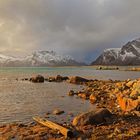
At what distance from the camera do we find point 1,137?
1948cm

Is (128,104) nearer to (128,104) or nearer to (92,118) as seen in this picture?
(128,104)

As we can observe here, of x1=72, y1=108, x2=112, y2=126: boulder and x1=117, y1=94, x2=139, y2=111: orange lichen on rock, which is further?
x1=117, y1=94, x2=139, y2=111: orange lichen on rock

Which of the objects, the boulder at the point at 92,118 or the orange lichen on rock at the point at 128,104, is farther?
the orange lichen on rock at the point at 128,104

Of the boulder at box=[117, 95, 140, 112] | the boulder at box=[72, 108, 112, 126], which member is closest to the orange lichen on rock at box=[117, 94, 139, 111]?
the boulder at box=[117, 95, 140, 112]

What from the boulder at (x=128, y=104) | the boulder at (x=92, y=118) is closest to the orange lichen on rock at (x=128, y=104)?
the boulder at (x=128, y=104)

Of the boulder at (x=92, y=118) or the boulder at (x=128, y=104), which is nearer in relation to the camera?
the boulder at (x=92, y=118)

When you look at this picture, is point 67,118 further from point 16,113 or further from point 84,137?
point 84,137

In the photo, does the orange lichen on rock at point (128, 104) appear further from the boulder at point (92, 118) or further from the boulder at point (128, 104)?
the boulder at point (92, 118)

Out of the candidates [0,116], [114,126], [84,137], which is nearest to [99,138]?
[84,137]

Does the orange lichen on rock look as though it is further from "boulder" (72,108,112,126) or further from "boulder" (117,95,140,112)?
"boulder" (72,108,112,126)

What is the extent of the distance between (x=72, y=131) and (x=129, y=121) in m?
5.11

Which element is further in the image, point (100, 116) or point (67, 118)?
point (67, 118)

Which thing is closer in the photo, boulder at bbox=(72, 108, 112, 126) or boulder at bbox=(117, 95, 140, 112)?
boulder at bbox=(72, 108, 112, 126)

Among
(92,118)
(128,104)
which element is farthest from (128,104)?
(92,118)
